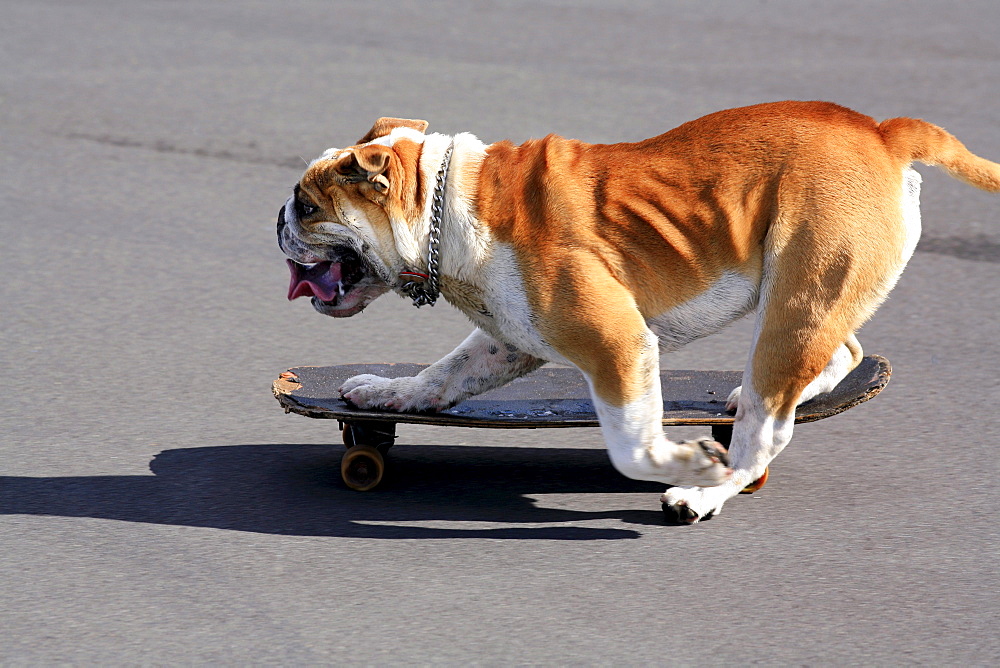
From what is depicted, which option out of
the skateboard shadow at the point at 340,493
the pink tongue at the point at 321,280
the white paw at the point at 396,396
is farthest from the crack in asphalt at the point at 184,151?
the pink tongue at the point at 321,280

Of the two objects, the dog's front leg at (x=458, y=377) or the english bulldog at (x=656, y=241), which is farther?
the dog's front leg at (x=458, y=377)

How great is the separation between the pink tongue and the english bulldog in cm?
4

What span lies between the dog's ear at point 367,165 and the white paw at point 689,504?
1406 millimetres

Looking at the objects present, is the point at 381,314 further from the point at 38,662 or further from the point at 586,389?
the point at 38,662

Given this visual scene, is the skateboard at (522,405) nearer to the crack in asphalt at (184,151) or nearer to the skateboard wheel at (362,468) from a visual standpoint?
the skateboard wheel at (362,468)

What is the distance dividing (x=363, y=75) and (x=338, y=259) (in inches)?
281

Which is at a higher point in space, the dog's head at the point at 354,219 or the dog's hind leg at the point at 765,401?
the dog's head at the point at 354,219

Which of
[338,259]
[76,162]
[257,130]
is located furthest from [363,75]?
[338,259]

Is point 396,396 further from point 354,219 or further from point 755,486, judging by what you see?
point 755,486

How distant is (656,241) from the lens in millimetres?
4773

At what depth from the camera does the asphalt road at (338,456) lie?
418 centimetres

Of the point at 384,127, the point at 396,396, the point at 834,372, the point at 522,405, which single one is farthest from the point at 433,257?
the point at 834,372

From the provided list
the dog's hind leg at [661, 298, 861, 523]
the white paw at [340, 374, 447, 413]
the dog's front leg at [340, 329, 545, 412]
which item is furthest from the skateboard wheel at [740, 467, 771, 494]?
the white paw at [340, 374, 447, 413]

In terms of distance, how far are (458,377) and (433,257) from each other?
24.0 inches
